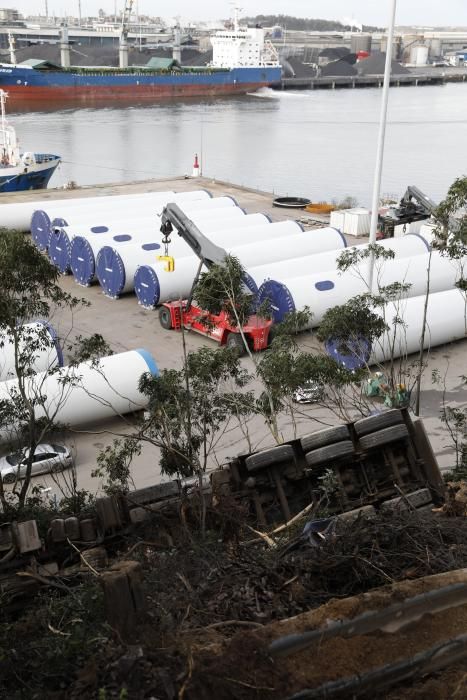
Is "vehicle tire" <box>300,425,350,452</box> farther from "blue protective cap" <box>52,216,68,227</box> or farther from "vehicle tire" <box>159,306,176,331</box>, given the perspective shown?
"blue protective cap" <box>52,216,68,227</box>

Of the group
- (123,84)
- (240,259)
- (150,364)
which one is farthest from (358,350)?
(123,84)

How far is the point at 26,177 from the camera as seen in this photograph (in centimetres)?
4838

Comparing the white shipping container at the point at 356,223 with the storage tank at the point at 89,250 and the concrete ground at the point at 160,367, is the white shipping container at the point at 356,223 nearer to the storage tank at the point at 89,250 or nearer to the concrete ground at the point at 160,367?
the concrete ground at the point at 160,367

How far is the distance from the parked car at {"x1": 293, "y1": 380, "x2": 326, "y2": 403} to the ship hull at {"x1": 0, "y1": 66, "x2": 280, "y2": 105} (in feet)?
276

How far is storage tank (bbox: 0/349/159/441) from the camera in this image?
17844 millimetres

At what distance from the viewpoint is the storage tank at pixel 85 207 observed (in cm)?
3416

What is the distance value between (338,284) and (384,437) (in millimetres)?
13359

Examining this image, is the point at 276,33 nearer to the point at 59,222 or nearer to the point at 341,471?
the point at 59,222

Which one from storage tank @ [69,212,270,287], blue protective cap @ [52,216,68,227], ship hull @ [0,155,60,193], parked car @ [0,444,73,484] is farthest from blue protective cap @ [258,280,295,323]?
ship hull @ [0,155,60,193]

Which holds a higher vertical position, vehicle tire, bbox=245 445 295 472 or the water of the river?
vehicle tire, bbox=245 445 295 472

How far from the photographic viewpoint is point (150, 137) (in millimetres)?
75312

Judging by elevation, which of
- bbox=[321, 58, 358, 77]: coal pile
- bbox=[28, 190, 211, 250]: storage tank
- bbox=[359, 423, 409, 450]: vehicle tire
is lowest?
bbox=[321, 58, 358, 77]: coal pile

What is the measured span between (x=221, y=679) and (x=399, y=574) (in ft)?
8.41

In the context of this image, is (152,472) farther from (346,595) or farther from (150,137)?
(150,137)
